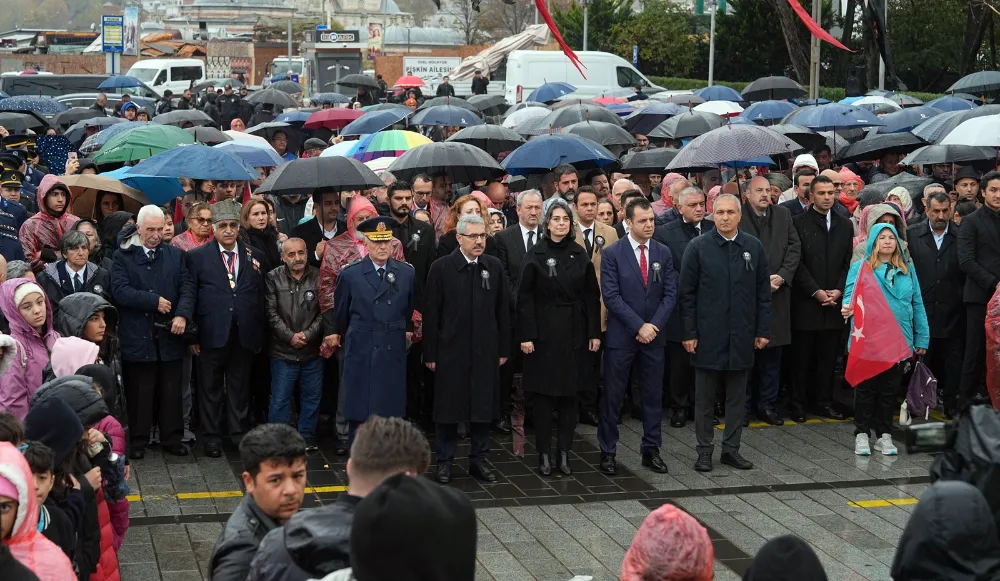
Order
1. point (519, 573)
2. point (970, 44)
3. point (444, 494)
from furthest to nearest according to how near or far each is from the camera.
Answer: point (970, 44) → point (519, 573) → point (444, 494)

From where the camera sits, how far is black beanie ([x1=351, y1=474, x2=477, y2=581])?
3.53m

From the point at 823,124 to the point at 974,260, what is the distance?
618cm

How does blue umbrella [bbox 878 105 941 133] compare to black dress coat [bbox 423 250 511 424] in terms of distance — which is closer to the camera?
black dress coat [bbox 423 250 511 424]

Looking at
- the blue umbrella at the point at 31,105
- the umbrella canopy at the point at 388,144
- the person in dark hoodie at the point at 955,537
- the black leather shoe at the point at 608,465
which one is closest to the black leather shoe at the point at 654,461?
the black leather shoe at the point at 608,465

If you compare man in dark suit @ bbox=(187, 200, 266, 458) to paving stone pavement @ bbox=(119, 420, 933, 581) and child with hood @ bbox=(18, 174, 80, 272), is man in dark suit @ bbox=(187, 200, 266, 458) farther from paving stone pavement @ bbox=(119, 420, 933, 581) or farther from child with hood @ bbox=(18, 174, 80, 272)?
child with hood @ bbox=(18, 174, 80, 272)

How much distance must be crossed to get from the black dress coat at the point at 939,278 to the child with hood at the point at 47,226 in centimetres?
675

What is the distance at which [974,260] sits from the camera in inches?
438

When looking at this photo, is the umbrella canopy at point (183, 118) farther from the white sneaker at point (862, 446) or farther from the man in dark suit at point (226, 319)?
the white sneaker at point (862, 446)

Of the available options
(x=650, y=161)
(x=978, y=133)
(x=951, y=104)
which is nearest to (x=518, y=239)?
(x=650, y=161)

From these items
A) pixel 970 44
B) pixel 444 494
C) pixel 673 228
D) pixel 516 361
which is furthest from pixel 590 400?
pixel 970 44

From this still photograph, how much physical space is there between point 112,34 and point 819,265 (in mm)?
48741

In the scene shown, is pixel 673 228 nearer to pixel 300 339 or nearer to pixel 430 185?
pixel 430 185

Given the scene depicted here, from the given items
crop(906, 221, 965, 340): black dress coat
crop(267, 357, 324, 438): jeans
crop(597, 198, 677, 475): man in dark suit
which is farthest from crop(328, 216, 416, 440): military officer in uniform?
crop(906, 221, 965, 340): black dress coat

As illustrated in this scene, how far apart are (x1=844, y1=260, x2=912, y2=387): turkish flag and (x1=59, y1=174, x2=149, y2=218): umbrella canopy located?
6163mm
